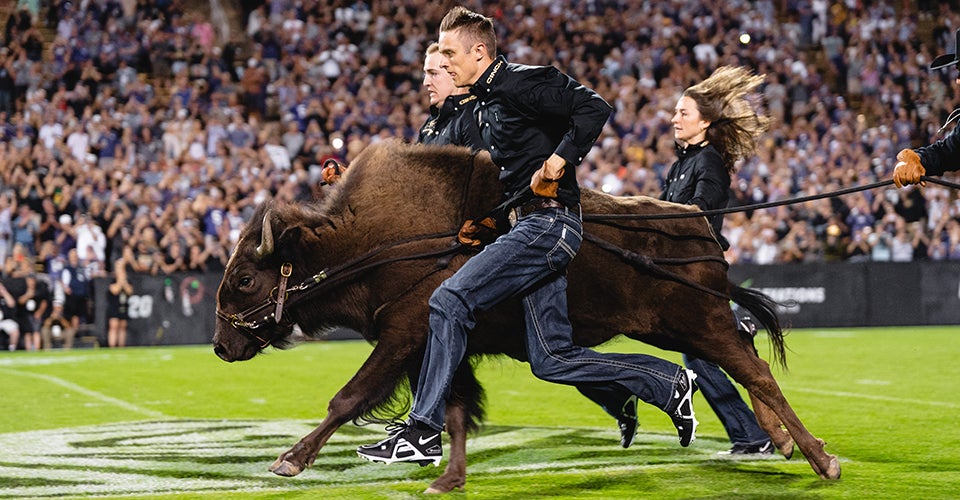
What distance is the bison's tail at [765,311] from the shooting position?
6.56 meters

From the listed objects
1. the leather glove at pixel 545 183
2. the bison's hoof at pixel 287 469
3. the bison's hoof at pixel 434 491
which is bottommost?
the bison's hoof at pixel 434 491

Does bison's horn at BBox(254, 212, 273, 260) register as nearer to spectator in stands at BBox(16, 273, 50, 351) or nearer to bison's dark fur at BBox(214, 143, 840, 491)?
bison's dark fur at BBox(214, 143, 840, 491)

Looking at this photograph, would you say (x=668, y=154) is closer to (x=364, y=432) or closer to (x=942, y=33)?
(x=942, y=33)

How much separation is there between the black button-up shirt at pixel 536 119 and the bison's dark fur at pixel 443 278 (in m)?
0.45

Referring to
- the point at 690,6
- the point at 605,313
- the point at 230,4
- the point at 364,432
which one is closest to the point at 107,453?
the point at 364,432

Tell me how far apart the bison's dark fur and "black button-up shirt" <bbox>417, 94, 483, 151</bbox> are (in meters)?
0.72

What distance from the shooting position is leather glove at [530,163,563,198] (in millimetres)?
5277

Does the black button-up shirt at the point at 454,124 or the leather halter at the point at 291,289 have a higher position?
the black button-up shirt at the point at 454,124

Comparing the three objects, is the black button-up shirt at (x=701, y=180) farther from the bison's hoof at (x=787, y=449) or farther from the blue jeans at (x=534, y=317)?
the blue jeans at (x=534, y=317)

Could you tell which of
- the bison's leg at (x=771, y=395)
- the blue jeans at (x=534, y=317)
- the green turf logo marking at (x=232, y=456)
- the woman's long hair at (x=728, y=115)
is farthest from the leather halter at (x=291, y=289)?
the woman's long hair at (x=728, y=115)

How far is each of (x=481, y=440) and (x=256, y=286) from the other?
215cm

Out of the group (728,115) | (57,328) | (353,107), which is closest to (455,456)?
(728,115)

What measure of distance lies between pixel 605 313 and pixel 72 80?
17196 mm

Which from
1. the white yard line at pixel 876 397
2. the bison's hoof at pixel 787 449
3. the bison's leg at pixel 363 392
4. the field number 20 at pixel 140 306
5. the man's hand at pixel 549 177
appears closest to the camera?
the man's hand at pixel 549 177
